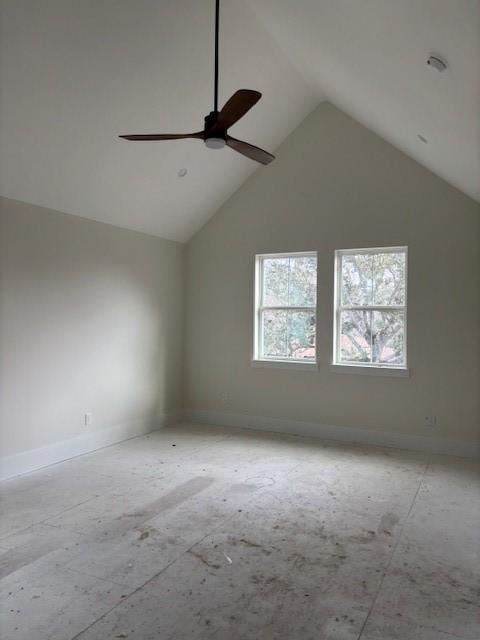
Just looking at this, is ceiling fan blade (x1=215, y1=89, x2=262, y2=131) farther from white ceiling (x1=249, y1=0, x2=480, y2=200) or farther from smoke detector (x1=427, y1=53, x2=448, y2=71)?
smoke detector (x1=427, y1=53, x2=448, y2=71)

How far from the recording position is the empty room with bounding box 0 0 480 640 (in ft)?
8.63

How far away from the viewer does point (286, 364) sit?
6.05 metres

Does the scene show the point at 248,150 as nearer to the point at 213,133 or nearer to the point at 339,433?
the point at 213,133

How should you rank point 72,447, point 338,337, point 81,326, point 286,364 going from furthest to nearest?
point 286,364 < point 338,337 < point 81,326 < point 72,447

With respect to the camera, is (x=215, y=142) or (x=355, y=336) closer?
(x=215, y=142)

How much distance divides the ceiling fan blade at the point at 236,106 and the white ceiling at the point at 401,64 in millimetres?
726

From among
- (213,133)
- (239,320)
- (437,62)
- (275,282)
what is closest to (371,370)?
(275,282)

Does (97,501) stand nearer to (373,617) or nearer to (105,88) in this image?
(373,617)

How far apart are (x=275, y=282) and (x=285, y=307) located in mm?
367

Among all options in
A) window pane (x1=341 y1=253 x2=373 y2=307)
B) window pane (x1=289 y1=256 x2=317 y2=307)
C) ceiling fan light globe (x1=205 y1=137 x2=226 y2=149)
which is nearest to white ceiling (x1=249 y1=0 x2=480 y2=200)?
ceiling fan light globe (x1=205 y1=137 x2=226 y2=149)

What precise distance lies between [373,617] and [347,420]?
339 centimetres

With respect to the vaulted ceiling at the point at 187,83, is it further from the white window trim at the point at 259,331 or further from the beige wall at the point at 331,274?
the white window trim at the point at 259,331

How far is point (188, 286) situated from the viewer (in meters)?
6.76

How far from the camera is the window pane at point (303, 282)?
6008 mm
